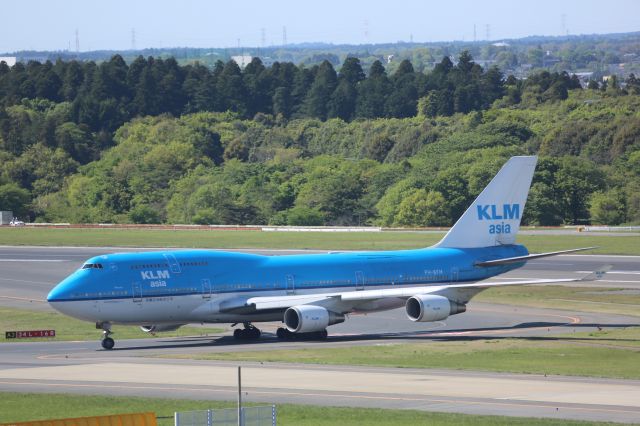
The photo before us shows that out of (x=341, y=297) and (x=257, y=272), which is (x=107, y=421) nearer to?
(x=341, y=297)

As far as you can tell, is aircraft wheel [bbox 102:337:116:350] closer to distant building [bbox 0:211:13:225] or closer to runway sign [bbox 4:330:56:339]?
runway sign [bbox 4:330:56:339]

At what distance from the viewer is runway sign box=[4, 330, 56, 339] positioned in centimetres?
6153

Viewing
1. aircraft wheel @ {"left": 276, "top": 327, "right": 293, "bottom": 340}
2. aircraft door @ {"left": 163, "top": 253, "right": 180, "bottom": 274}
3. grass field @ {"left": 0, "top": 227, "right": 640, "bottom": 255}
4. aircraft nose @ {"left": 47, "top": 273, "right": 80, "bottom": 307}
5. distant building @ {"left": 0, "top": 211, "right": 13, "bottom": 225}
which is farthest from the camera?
distant building @ {"left": 0, "top": 211, "right": 13, "bottom": 225}

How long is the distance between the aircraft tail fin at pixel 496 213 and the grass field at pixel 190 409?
92.6 ft

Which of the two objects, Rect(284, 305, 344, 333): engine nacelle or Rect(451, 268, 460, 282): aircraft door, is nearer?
Rect(284, 305, 344, 333): engine nacelle

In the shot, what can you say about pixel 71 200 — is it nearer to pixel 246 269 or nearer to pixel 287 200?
pixel 287 200

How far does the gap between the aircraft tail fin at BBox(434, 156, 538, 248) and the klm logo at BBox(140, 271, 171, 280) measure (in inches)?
613

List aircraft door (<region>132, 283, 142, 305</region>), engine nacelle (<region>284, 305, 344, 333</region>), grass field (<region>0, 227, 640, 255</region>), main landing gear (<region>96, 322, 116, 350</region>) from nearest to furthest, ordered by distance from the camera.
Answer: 1. main landing gear (<region>96, 322, 116, 350</region>)
2. aircraft door (<region>132, 283, 142, 305</region>)
3. engine nacelle (<region>284, 305, 344, 333</region>)
4. grass field (<region>0, 227, 640, 255</region>)

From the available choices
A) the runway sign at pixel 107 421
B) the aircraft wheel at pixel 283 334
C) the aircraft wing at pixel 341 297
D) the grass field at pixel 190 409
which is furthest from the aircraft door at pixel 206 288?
the runway sign at pixel 107 421

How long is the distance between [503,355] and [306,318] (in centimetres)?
947

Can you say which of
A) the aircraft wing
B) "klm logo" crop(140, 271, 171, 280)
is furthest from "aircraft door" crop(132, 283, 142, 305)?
the aircraft wing

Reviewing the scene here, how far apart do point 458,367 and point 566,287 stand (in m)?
39.2

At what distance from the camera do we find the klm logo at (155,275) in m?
56.7

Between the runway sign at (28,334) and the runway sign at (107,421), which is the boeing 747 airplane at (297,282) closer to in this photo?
the runway sign at (28,334)
